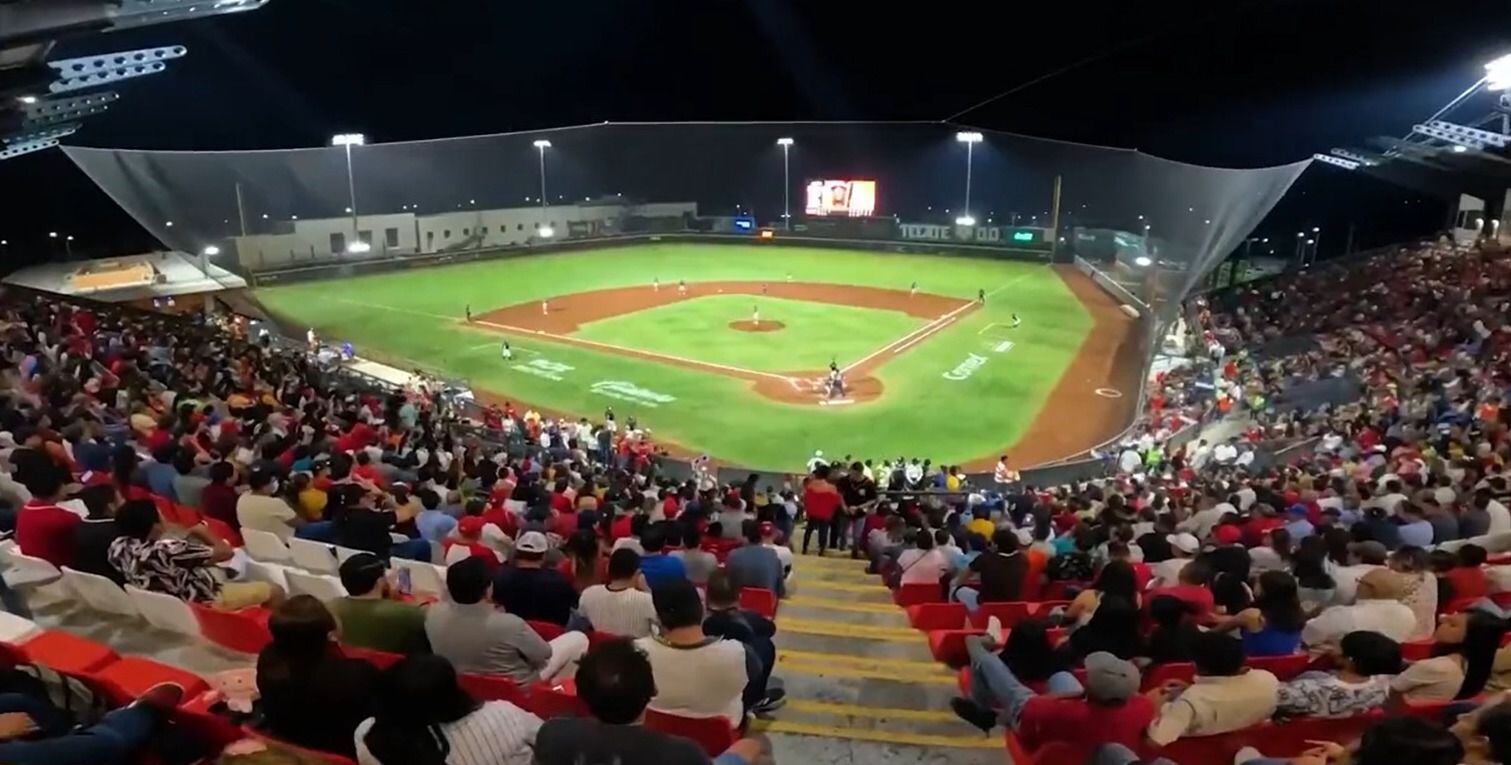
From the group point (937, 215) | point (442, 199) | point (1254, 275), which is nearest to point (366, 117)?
point (442, 199)

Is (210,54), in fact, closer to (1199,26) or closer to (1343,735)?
(1199,26)

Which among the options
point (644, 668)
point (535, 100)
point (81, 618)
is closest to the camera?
point (644, 668)

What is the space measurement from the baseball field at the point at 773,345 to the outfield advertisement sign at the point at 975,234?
283 cm

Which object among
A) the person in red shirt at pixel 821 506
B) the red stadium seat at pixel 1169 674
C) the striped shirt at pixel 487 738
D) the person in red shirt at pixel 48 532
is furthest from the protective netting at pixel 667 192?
the striped shirt at pixel 487 738

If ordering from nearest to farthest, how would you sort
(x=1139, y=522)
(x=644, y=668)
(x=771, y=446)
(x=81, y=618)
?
(x=644, y=668) → (x=81, y=618) → (x=1139, y=522) → (x=771, y=446)

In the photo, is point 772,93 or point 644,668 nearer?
point 644,668

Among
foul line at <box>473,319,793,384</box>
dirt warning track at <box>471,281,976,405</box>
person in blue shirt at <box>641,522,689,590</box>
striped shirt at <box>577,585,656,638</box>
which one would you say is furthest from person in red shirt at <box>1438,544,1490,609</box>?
foul line at <box>473,319,793,384</box>

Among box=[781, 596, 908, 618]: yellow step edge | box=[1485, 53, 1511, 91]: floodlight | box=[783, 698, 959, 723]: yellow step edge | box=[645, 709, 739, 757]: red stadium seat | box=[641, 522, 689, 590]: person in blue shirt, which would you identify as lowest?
box=[781, 596, 908, 618]: yellow step edge

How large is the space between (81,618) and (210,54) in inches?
1555

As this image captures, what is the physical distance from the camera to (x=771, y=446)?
23.2 meters

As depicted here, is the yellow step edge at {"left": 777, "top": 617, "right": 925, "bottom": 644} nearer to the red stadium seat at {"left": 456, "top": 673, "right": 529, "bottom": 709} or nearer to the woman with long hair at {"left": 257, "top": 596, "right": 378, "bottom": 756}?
the red stadium seat at {"left": 456, "top": 673, "right": 529, "bottom": 709}

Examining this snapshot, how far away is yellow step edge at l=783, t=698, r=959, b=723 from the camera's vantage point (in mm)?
6258

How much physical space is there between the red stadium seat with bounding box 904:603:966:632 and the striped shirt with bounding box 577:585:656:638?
3.05 metres

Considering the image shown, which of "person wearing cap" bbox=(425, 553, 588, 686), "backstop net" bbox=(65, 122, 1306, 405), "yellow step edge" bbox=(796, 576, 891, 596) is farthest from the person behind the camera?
"backstop net" bbox=(65, 122, 1306, 405)
